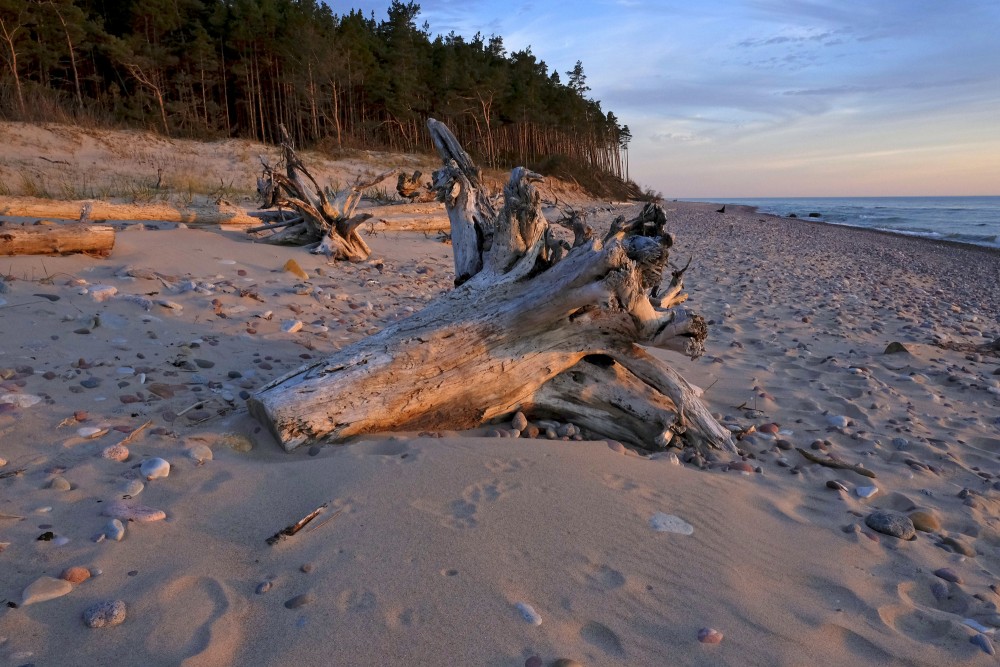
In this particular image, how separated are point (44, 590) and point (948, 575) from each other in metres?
3.38

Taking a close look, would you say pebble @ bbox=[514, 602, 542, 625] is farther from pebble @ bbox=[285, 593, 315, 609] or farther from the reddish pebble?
the reddish pebble

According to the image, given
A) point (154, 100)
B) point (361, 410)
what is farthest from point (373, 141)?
point (361, 410)

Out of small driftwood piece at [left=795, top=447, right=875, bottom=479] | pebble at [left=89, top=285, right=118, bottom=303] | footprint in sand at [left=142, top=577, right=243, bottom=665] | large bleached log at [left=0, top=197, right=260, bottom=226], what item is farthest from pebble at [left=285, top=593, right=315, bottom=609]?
large bleached log at [left=0, top=197, right=260, bottom=226]

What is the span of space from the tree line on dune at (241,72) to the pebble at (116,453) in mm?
22497

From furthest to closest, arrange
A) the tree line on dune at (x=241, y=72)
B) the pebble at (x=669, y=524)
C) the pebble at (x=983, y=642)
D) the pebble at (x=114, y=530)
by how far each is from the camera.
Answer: the tree line on dune at (x=241, y=72), the pebble at (x=669, y=524), the pebble at (x=114, y=530), the pebble at (x=983, y=642)

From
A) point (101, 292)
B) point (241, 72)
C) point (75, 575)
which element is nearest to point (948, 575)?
point (75, 575)

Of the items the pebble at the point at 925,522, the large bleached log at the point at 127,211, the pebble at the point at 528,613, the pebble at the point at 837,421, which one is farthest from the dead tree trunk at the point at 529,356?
the large bleached log at the point at 127,211

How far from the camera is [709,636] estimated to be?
189cm

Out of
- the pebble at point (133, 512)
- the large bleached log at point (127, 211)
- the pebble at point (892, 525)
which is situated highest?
the large bleached log at point (127, 211)

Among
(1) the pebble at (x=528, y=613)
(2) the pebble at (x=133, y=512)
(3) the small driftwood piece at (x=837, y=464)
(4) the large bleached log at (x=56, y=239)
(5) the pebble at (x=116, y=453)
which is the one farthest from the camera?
(4) the large bleached log at (x=56, y=239)

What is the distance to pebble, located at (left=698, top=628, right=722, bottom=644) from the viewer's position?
1876 mm

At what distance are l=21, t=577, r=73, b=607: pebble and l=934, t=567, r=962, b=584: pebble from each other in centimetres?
328

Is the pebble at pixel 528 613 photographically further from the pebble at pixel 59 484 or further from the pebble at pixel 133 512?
the pebble at pixel 59 484

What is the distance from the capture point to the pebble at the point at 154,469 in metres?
2.57
